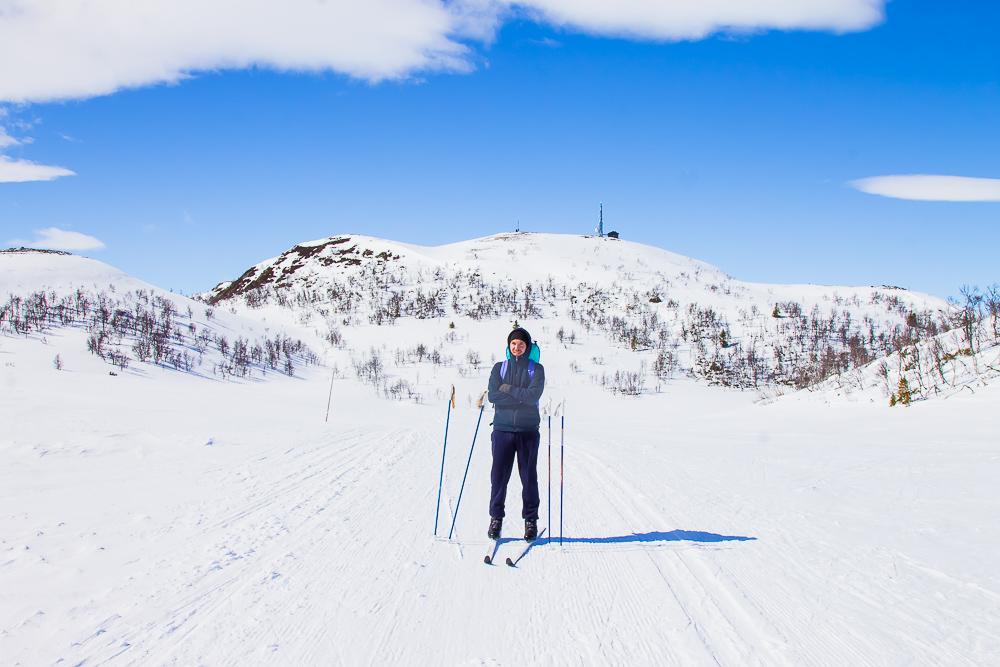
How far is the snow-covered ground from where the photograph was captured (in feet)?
11.5

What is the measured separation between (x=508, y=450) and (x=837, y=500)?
4.35 metres

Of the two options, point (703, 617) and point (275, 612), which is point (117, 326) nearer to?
point (275, 612)

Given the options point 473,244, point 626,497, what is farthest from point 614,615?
point 473,244

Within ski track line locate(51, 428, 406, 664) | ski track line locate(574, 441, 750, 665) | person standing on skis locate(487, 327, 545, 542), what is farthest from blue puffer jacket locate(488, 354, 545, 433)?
ski track line locate(51, 428, 406, 664)

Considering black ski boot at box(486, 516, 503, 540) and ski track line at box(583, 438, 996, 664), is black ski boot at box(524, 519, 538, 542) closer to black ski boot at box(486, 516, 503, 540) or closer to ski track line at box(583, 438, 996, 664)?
black ski boot at box(486, 516, 503, 540)

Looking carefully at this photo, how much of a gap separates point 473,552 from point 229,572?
200 cm

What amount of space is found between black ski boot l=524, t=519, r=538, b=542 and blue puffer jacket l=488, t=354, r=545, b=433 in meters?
0.88

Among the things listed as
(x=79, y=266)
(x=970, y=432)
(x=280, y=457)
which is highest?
(x=79, y=266)

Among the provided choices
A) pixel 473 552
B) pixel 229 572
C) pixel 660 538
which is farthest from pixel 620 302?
pixel 229 572

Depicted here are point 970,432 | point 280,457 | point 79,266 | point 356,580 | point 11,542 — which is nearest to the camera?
point 356,580

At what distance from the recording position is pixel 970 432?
10.8m

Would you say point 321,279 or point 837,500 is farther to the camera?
point 321,279

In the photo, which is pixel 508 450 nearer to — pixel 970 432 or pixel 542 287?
pixel 970 432

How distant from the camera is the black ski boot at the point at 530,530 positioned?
562 cm
